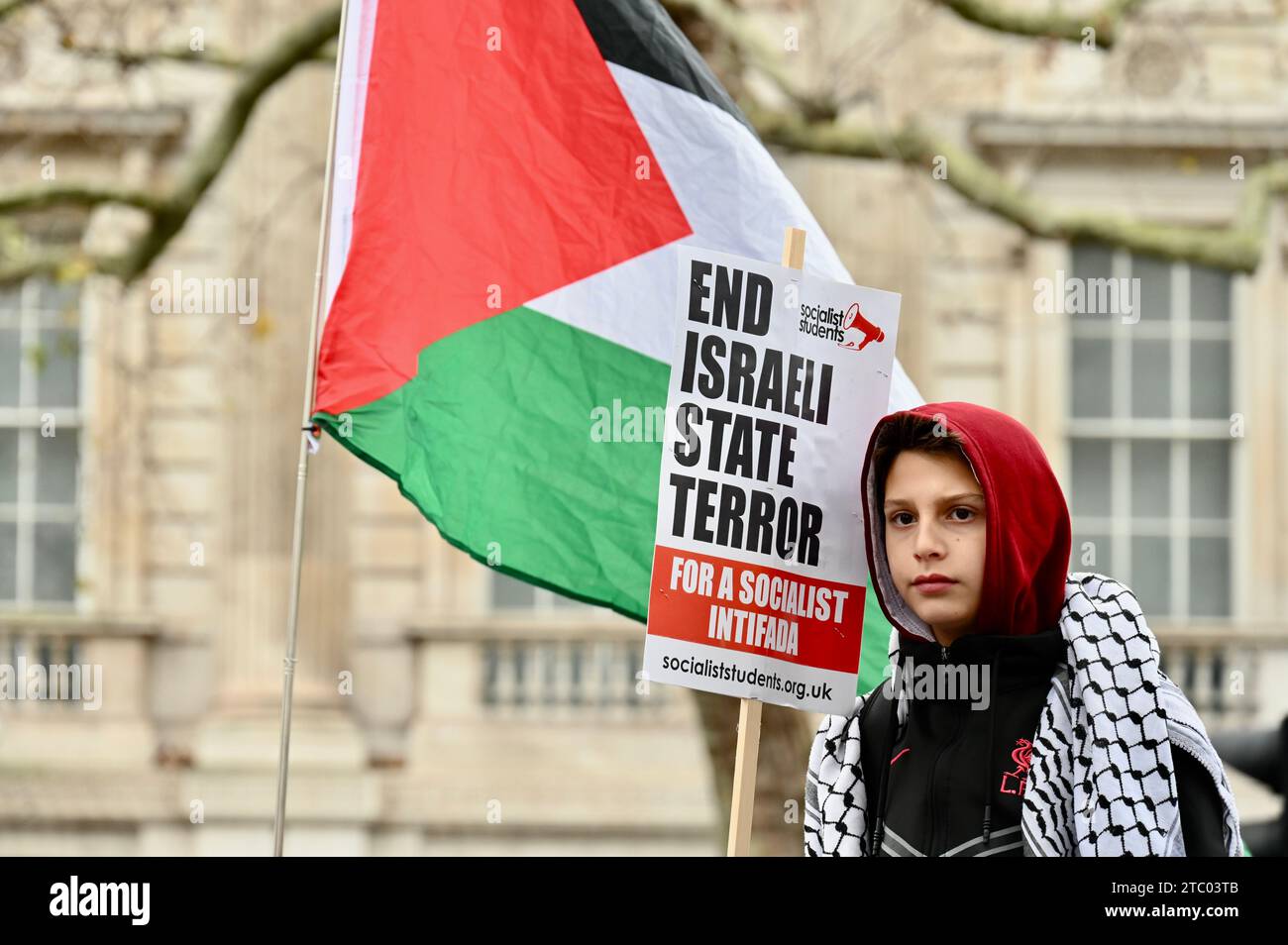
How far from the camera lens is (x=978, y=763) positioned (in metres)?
3.09

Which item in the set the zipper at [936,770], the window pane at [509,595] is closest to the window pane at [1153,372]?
the window pane at [509,595]

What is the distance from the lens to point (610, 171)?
178 inches

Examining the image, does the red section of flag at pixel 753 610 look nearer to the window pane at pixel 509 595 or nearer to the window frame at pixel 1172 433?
the window pane at pixel 509 595

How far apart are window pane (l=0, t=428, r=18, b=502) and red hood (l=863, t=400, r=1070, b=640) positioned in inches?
481

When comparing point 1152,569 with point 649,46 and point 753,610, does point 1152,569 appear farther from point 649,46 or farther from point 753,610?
point 753,610

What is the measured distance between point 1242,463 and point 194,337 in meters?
7.52

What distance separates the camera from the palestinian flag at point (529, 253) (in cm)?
414

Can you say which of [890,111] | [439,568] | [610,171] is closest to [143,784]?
[439,568]

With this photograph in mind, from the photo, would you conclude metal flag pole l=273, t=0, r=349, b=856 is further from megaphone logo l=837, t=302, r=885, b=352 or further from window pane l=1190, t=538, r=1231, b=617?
window pane l=1190, t=538, r=1231, b=617

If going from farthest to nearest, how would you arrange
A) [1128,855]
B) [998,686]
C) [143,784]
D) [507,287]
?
[143,784], [507,287], [998,686], [1128,855]

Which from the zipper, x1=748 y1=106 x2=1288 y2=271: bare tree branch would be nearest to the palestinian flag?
the zipper

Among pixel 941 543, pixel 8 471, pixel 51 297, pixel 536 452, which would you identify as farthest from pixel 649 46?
pixel 8 471

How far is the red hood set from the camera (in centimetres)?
312

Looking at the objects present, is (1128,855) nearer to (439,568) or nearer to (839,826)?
(839,826)
